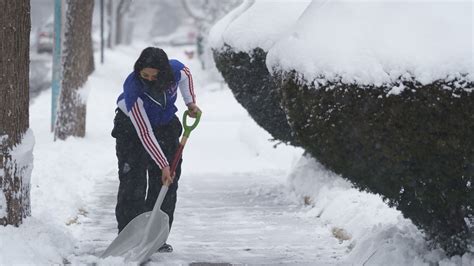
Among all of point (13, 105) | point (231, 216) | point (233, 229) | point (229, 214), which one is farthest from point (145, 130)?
point (229, 214)

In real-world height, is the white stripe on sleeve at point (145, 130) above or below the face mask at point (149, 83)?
below

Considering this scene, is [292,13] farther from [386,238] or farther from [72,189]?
[386,238]

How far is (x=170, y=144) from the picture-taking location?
660 cm

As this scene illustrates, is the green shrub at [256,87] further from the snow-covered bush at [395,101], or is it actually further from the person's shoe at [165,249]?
the snow-covered bush at [395,101]

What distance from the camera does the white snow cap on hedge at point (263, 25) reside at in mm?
8867

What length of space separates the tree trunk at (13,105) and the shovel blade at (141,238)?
0.69m

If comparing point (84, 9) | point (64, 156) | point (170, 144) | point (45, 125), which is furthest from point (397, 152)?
point (45, 125)

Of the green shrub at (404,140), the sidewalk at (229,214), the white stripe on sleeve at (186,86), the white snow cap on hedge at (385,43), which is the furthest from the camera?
the sidewalk at (229,214)

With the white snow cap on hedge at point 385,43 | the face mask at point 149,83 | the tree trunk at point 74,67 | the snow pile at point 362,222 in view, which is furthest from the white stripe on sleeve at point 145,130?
the tree trunk at point 74,67

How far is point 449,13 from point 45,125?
1216 cm

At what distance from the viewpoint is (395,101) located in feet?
16.0

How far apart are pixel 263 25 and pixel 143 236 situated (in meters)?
3.56

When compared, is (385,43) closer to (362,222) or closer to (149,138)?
(149,138)

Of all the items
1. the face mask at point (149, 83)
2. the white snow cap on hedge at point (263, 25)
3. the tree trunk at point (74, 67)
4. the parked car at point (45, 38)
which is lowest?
the parked car at point (45, 38)
